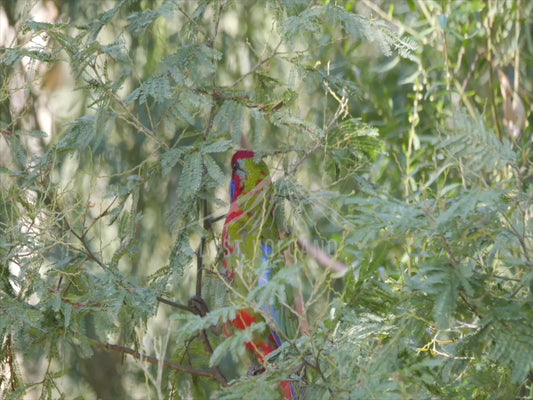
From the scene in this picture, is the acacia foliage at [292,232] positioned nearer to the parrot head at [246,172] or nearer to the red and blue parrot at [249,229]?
the red and blue parrot at [249,229]

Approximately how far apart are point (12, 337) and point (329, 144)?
635 millimetres

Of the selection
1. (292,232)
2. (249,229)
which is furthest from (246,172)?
(292,232)

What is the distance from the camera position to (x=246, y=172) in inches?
70.0

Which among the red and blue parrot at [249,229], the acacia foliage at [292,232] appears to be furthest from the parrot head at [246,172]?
the acacia foliage at [292,232]

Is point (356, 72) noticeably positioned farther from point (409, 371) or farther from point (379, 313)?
point (409, 371)

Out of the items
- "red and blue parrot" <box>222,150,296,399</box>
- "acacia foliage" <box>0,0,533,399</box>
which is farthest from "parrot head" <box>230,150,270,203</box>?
"acacia foliage" <box>0,0,533,399</box>

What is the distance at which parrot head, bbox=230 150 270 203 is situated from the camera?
176 centimetres

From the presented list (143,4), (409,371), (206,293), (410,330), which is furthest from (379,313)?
(143,4)

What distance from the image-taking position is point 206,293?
5.01 ft

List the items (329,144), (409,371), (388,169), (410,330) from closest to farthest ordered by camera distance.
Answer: (409,371) < (410,330) < (329,144) < (388,169)

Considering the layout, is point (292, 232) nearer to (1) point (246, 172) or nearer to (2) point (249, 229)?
(2) point (249, 229)

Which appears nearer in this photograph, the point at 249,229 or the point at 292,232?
the point at 292,232

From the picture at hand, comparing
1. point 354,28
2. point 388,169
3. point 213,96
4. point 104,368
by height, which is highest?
point 354,28

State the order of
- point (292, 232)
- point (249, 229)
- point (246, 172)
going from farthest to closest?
point (246, 172)
point (249, 229)
point (292, 232)
